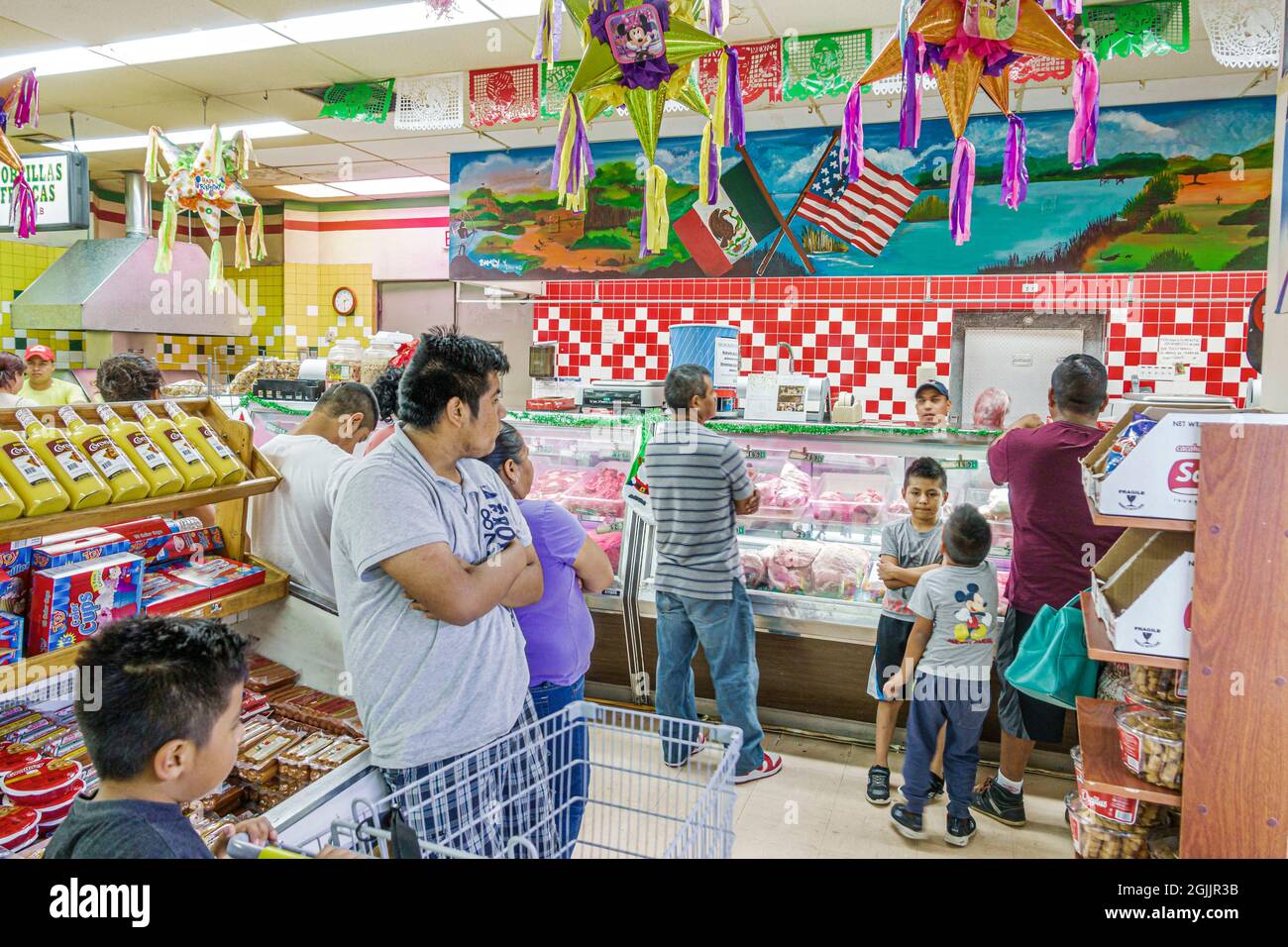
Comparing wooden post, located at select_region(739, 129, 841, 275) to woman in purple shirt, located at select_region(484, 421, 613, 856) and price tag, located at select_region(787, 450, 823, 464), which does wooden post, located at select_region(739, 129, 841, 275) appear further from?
woman in purple shirt, located at select_region(484, 421, 613, 856)

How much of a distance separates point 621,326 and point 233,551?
18.2ft

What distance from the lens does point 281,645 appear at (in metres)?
2.88

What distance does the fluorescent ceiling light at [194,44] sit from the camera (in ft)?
17.3

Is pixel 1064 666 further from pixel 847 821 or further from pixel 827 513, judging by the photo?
pixel 827 513

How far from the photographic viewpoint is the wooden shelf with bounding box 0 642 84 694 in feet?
6.65

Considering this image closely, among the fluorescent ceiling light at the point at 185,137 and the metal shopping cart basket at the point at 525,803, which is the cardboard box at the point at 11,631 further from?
the fluorescent ceiling light at the point at 185,137

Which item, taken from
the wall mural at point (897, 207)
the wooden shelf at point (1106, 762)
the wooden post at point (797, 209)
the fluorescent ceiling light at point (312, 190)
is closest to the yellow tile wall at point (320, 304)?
the fluorescent ceiling light at point (312, 190)

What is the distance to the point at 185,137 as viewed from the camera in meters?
7.74

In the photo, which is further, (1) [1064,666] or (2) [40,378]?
(2) [40,378]

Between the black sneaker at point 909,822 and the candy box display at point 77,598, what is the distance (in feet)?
9.15

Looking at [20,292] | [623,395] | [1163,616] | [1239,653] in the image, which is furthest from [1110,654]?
[20,292]

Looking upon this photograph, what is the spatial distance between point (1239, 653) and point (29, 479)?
268 cm
